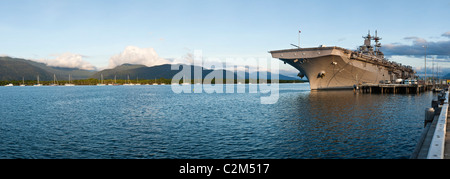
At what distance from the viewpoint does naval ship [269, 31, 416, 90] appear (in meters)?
52.1

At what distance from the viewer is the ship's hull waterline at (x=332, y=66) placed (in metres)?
52.1

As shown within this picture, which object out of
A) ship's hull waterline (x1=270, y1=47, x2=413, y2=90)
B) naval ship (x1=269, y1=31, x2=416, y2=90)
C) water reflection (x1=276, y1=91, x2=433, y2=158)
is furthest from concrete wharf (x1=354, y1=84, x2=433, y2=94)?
water reflection (x1=276, y1=91, x2=433, y2=158)

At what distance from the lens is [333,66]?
55625mm

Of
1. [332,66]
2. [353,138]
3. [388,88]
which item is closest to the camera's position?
[353,138]

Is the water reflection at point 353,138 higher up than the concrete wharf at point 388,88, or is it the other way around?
the concrete wharf at point 388,88

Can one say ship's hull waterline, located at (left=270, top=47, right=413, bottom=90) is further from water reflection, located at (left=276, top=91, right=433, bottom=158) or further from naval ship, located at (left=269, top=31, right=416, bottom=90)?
water reflection, located at (left=276, top=91, right=433, bottom=158)

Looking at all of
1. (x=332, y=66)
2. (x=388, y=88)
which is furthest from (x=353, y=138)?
(x=388, y=88)

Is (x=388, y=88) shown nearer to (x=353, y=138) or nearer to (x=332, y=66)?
(x=332, y=66)

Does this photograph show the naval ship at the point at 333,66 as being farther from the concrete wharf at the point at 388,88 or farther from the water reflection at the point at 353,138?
the water reflection at the point at 353,138

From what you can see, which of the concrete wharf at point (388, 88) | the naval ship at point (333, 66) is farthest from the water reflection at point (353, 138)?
the concrete wharf at point (388, 88)

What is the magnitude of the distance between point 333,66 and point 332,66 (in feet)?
0.73
